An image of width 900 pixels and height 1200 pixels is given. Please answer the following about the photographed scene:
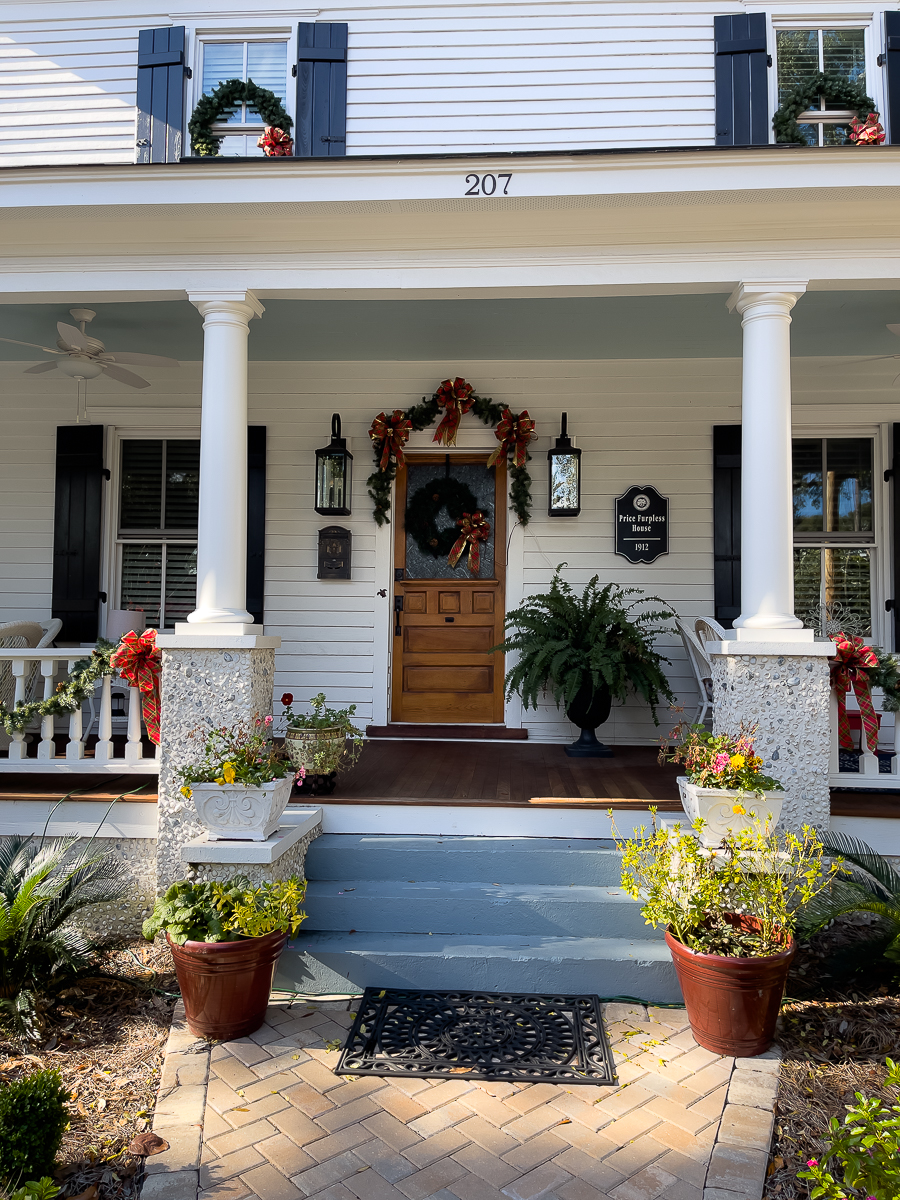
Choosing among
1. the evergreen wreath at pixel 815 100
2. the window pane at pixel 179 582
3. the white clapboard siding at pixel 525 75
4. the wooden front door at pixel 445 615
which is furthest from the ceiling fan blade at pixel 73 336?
the evergreen wreath at pixel 815 100

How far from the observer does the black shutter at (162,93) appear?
5.25 m

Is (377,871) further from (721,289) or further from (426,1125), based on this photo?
(721,289)

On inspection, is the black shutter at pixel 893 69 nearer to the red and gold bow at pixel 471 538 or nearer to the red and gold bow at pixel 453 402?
the red and gold bow at pixel 453 402

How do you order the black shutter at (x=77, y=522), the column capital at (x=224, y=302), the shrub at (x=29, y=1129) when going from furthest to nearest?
the black shutter at (x=77, y=522) < the column capital at (x=224, y=302) < the shrub at (x=29, y=1129)

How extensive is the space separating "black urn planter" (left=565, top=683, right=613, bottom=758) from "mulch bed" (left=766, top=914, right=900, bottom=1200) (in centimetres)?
179

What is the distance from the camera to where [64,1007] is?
2951 millimetres

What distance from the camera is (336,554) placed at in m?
5.63

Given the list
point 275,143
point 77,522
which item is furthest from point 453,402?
point 77,522

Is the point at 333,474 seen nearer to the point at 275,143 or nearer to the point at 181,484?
the point at 181,484

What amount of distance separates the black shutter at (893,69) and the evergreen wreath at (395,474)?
9.60 ft

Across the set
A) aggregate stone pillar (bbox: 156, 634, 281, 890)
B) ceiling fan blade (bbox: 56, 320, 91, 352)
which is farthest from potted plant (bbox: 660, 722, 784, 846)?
ceiling fan blade (bbox: 56, 320, 91, 352)

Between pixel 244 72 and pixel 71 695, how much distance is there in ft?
13.8

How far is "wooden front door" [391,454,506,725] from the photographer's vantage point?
5.66m

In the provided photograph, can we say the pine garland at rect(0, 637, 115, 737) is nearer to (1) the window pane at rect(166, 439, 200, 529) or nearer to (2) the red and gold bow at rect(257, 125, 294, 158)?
(1) the window pane at rect(166, 439, 200, 529)
